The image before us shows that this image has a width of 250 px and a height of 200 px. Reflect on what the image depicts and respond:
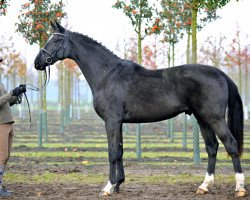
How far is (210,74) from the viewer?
381 inches

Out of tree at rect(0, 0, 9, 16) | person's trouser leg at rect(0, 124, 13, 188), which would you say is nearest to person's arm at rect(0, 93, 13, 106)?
person's trouser leg at rect(0, 124, 13, 188)

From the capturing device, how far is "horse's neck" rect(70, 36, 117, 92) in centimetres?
1027

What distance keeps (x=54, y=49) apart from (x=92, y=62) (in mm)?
759

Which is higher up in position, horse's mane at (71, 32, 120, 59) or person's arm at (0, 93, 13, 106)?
horse's mane at (71, 32, 120, 59)

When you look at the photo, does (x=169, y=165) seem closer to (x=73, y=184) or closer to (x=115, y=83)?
(x=73, y=184)

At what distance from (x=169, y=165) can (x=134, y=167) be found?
3.62ft

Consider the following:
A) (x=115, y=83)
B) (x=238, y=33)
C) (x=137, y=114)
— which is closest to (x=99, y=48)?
(x=115, y=83)

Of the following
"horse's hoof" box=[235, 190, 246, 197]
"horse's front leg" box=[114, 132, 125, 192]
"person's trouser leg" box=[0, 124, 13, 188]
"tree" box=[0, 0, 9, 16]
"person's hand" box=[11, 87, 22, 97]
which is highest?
"tree" box=[0, 0, 9, 16]

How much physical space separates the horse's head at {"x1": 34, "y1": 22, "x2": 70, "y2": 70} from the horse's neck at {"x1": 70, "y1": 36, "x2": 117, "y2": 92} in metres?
0.19

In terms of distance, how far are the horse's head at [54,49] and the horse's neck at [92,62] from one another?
0.19 meters

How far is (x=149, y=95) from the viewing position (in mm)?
9922

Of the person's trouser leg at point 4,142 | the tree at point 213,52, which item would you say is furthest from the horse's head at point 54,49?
the tree at point 213,52

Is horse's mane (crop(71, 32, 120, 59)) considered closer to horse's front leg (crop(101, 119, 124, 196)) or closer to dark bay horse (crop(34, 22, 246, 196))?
dark bay horse (crop(34, 22, 246, 196))

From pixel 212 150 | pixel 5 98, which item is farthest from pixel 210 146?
pixel 5 98
